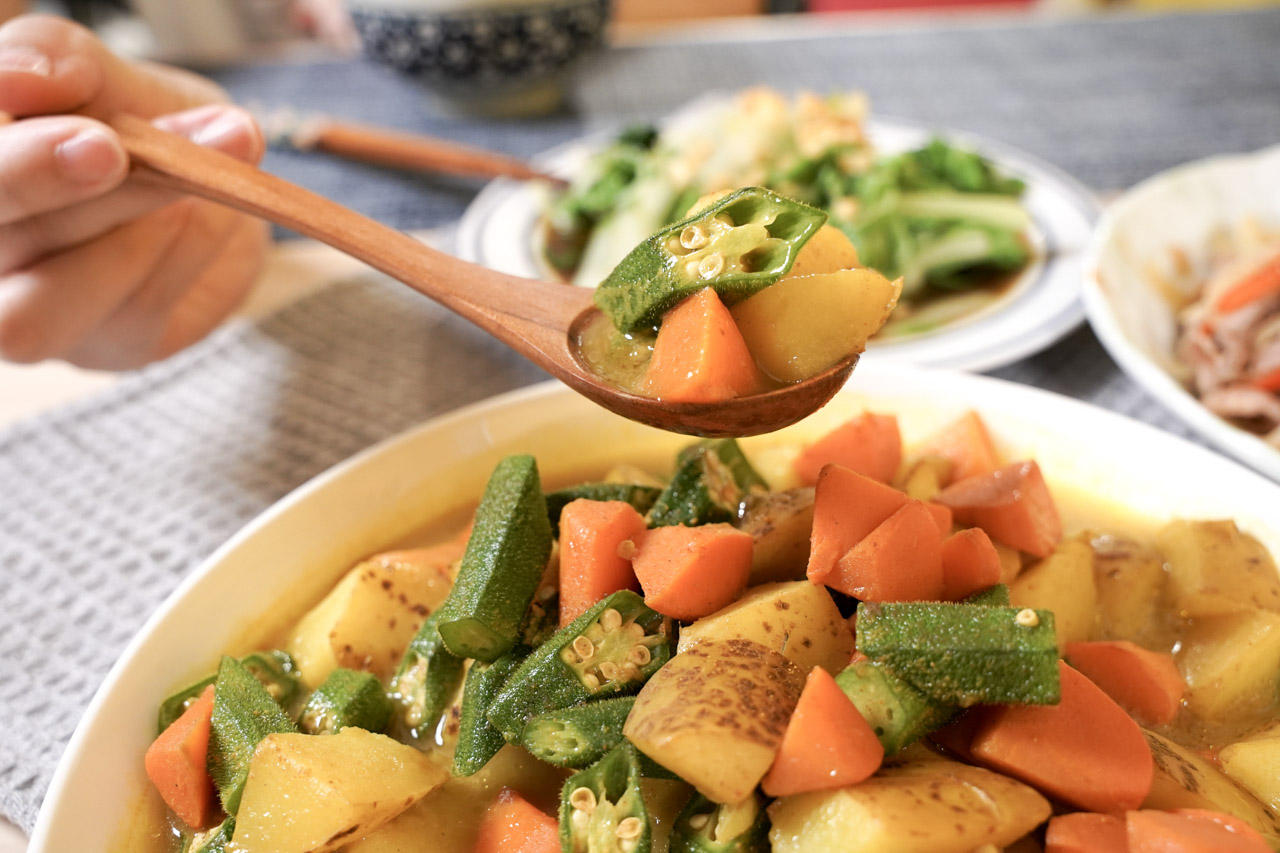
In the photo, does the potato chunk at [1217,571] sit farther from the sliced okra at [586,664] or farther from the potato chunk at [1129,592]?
the sliced okra at [586,664]

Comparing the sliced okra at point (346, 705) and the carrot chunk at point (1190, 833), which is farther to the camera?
the sliced okra at point (346, 705)

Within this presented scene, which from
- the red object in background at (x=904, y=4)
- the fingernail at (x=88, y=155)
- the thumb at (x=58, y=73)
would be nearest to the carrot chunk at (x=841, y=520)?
the fingernail at (x=88, y=155)

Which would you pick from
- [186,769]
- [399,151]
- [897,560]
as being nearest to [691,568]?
[897,560]

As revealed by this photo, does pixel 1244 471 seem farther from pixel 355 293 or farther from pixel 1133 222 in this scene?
pixel 355 293

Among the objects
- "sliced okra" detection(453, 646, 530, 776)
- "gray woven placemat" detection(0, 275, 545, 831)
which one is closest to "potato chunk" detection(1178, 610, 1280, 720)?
"sliced okra" detection(453, 646, 530, 776)

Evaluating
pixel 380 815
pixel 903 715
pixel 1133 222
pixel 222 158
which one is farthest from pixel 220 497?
pixel 1133 222

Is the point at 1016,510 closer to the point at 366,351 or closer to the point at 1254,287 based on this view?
the point at 1254,287
